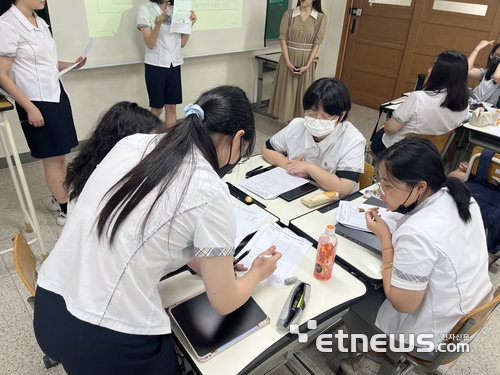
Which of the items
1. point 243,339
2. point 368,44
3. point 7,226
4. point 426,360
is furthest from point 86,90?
point 368,44

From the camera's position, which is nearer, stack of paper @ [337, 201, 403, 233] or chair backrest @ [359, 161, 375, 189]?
stack of paper @ [337, 201, 403, 233]

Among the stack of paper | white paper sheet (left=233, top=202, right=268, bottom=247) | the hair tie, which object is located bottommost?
white paper sheet (left=233, top=202, right=268, bottom=247)

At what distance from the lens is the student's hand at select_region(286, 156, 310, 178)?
1849 mm

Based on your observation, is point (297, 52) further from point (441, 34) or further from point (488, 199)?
point (488, 199)

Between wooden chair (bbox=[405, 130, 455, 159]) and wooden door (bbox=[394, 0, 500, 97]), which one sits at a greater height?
wooden door (bbox=[394, 0, 500, 97])

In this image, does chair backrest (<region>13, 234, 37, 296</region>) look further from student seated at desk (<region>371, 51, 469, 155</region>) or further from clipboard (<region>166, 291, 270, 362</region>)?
student seated at desk (<region>371, 51, 469, 155</region>)

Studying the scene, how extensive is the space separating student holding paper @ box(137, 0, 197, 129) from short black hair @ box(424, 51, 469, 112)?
6.55 feet

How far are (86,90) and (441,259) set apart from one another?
321 centimetres

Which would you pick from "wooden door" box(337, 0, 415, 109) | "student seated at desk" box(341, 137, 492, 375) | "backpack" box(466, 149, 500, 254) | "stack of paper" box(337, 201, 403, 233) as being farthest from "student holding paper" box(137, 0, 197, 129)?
"wooden door" box(337, 0, 415, 109)

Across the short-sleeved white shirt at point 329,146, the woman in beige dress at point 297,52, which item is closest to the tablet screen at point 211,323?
the short-sleeved white shirt at point 329,146

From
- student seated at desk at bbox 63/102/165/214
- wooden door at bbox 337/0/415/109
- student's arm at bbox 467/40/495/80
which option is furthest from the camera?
wooden door at bbox 337/0/415/109

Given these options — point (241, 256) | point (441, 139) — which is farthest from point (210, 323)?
point (441, 139)

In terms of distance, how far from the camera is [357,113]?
500 cm

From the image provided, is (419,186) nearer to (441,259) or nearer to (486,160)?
(441,259)
